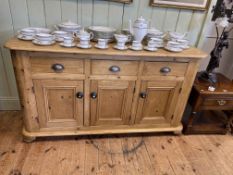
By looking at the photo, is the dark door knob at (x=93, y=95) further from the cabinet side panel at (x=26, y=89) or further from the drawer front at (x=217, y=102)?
the drawer front at (x=217, y=102)

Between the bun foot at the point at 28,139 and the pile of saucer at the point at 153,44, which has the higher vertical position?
the pile of saucer at the point at 153,44

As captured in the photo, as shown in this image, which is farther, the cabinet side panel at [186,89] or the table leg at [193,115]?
the table leg at [193,115]

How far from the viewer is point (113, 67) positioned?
56.6 inches

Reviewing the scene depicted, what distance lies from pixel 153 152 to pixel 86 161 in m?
0.60

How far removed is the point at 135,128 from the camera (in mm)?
1780

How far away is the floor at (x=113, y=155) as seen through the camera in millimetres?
1474

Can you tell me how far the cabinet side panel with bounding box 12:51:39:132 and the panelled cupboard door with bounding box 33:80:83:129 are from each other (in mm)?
38

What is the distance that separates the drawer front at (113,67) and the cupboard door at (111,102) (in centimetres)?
8

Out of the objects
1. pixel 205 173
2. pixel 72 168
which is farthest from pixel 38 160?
pixel 205 173

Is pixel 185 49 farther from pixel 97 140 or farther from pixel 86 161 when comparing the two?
pixel 86 161

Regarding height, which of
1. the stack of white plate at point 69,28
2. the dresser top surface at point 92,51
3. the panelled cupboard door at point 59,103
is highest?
the stack of white plate at point 69,28

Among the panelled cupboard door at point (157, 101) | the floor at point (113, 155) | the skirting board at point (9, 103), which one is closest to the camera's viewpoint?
the floor at point (113, 155)

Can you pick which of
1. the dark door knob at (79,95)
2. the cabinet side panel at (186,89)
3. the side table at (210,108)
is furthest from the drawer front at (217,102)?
the dark door knob at (79,95)

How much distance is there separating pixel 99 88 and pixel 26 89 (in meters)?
0.55
